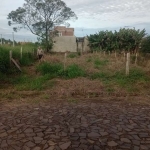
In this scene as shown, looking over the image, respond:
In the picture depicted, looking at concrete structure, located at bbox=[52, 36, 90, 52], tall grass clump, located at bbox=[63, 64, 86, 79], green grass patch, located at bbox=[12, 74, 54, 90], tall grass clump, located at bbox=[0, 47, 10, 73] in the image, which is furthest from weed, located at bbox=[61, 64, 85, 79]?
concrete structure, located at bbox=[52, 36, 90, 52]

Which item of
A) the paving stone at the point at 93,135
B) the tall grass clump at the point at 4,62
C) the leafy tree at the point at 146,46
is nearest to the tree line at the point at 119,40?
the leafy tree at the point at 146,46

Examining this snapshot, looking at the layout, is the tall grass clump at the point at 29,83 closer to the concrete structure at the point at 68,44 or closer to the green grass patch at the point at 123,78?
the green grass patch at the point at 123,78

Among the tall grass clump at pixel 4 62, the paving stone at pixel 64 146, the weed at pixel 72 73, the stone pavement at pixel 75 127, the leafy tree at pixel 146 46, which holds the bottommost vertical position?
the paving stone at pixel 64 146

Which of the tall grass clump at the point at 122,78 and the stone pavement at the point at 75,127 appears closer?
the stone pavement at the point at 75,127

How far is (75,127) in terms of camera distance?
12.9 ft

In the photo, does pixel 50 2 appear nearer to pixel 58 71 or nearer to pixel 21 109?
pixel 58 71

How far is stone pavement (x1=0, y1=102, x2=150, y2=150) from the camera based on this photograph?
3.29 meters

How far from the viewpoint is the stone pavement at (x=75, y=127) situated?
3.29 m

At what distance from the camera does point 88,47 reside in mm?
25453

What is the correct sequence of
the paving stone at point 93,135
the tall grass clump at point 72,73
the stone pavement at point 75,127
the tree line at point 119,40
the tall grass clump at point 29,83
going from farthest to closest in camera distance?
1. the tree line at point 119,40
2. the tall grass clump at point 72,73
3. the tall grass clump at point 29,83
4. the paving stone at point 93,135
5. the stone pavement at point 75,127

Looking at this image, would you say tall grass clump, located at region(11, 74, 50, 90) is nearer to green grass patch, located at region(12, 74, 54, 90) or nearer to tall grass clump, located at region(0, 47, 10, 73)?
green grass patch, located at region(12, 74, 54, 90)

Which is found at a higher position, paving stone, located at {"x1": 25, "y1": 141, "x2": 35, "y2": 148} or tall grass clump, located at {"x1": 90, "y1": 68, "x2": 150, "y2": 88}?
tall grass clump, located at {"x1": 90, "y1": 68, "x2": 150, "y2": 88}

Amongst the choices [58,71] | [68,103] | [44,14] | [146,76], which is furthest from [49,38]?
[68,103]

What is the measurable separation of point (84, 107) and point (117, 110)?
0.84 metres
